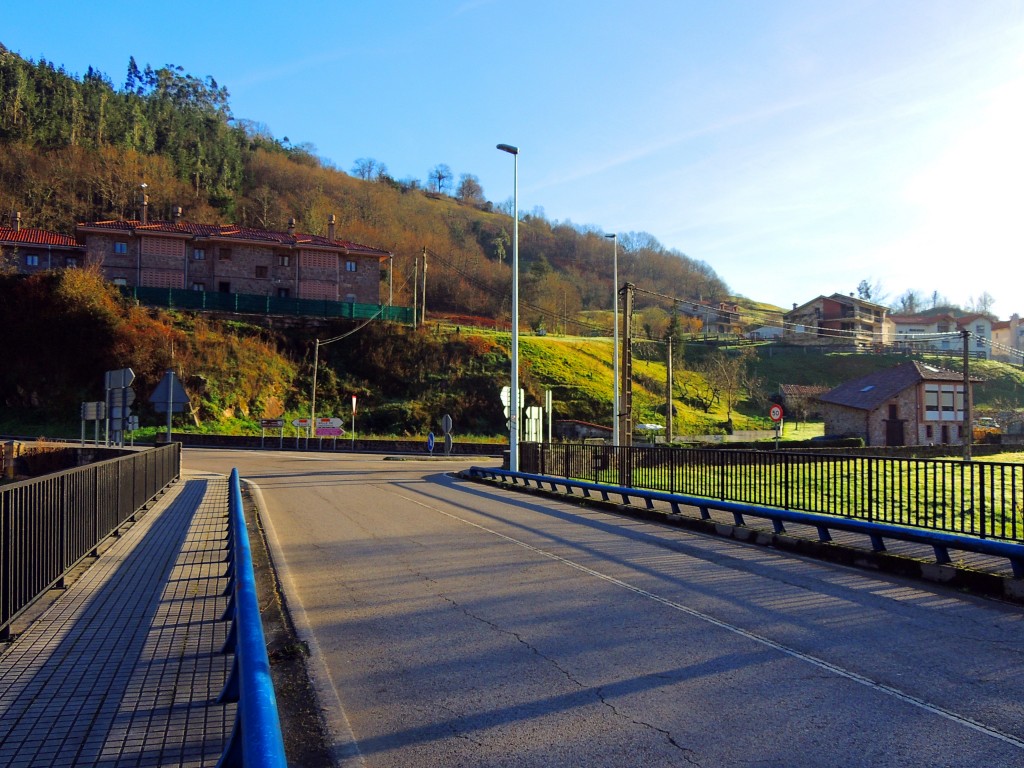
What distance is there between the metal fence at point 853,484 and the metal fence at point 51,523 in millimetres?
10240

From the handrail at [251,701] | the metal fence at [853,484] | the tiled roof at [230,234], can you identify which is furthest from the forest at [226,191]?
the handrail at [251,701]

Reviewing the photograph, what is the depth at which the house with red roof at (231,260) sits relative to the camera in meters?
61.8

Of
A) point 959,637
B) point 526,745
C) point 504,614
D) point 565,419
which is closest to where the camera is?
point 526,745

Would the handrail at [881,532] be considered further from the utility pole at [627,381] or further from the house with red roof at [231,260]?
the house with red roof at [231,260]

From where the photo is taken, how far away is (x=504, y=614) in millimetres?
6949

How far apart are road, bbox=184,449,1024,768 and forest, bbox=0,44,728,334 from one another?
56.3 metres

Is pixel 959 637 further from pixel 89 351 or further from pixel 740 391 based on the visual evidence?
pixel 740 391

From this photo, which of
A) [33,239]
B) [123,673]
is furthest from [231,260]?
[123,673]

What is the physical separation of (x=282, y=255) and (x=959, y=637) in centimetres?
6610

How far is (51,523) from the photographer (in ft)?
23.7

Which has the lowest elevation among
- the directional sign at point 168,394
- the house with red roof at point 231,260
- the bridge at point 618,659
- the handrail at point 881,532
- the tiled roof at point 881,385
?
the bridge at point 618,659

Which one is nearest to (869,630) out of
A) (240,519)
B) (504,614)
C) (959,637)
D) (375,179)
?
(959,637)

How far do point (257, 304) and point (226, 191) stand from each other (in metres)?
39.2

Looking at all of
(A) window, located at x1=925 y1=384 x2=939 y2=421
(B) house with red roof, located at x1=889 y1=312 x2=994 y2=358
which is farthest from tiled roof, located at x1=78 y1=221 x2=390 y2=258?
(B) house with red roof, located at x1=889 y1=312 x2=994 y2=358
